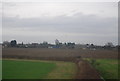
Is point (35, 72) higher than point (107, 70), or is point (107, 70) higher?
point (35, 72)

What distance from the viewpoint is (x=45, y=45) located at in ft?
313

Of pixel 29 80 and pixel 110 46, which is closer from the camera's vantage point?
pixel 29 80

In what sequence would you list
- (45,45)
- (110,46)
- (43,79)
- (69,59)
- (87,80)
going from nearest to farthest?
(87,80) < (43,79) < (69,59) < (110,46) < (45,45)

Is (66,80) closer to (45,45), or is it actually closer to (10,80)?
(10,80)

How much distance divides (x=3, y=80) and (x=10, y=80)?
19.1 inches

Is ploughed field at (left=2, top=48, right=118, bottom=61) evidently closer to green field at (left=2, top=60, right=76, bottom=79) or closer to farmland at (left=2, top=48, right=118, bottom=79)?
farmland at (left=2, top=48, right=118, bottom=79)

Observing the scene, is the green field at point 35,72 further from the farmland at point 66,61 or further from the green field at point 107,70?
the green field at point 107,70

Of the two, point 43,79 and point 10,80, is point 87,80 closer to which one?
point 43,79

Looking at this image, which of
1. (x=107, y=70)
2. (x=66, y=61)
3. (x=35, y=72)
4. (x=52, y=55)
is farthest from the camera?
(x=52, y=55)

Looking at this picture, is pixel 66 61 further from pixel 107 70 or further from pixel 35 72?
pixel 35 72

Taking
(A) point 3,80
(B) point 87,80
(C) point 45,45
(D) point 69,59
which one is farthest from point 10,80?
(C) point 45,45

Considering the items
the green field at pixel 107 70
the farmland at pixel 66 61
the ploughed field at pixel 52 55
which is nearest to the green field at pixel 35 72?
the farmland at pixel 66 61

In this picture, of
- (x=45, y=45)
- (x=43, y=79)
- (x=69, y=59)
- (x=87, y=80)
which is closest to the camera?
(x=87, y=80)

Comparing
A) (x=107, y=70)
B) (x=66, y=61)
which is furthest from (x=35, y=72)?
(x=66, y=61)
